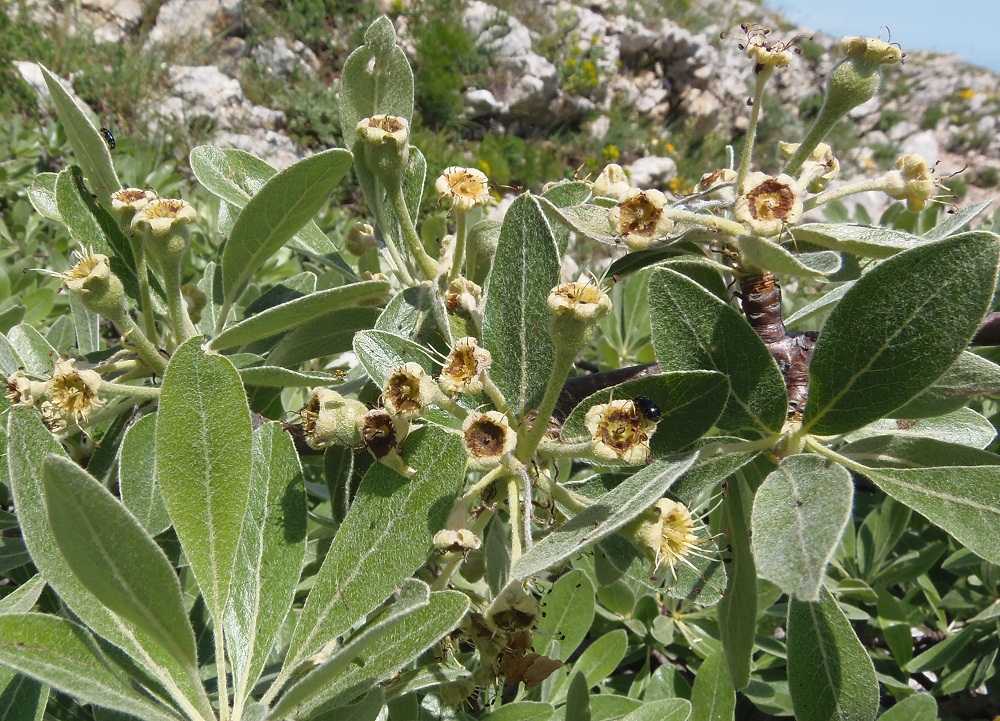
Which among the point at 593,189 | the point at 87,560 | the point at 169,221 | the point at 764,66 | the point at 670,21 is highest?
the point at 670,21

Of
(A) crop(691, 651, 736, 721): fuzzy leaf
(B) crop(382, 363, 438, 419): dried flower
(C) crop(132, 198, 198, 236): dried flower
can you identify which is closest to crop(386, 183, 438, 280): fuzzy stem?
(C) crop(132, 198, 198, 236): dried flower

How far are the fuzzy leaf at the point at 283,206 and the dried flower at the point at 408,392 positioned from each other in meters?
0.34

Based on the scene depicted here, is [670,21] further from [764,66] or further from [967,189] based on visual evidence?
[764,66]

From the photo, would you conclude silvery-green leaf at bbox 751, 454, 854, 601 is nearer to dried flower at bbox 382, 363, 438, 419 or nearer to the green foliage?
the green foliage

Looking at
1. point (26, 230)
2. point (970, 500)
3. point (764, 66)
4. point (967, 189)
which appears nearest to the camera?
point (970, 500)

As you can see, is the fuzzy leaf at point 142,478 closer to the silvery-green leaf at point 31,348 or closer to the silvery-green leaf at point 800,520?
the silvery-green leaf at point 31,348

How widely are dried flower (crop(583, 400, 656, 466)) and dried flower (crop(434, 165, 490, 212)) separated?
0.49 meters

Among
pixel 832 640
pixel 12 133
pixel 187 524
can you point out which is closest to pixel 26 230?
pixel 12 133

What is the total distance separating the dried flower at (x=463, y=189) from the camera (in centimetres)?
121

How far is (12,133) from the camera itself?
11.5 ft

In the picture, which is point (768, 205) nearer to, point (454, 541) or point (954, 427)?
point (954, 427)

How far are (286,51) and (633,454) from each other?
1030 cm

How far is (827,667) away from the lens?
1002mm

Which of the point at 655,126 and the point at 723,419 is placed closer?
the point at 723,419
